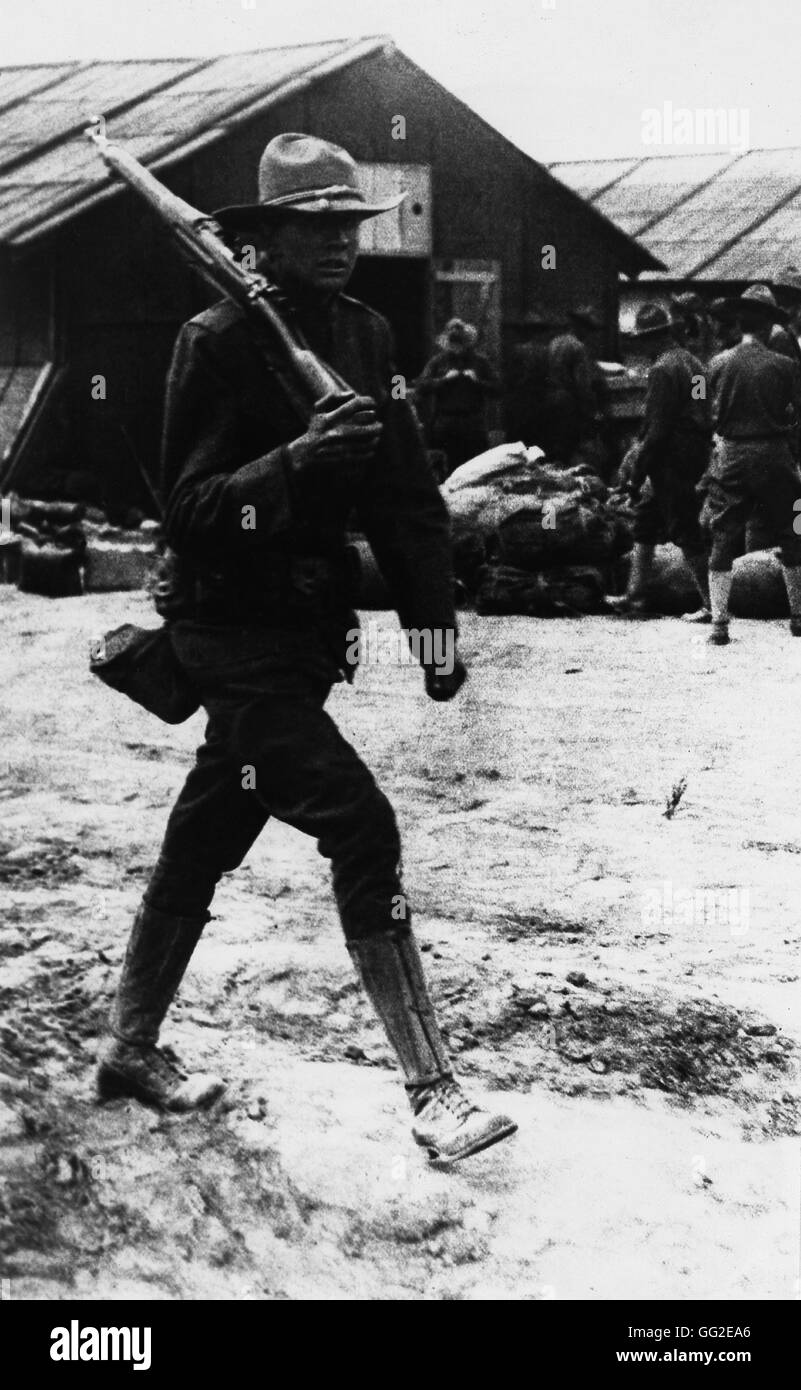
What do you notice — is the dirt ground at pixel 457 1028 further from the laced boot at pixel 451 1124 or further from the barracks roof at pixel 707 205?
the barracks roof at pixel 707 205

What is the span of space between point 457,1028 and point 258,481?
5.51ft

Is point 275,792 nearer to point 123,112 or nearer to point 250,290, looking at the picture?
point 250,290

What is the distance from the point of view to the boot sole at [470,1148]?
3863mm

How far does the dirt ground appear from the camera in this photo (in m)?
3.62

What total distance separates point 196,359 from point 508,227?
10.8 meters

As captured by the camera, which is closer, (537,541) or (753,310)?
(753,310)

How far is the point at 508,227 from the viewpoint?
14148 mm

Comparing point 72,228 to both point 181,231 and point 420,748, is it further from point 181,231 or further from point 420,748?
point 181,231

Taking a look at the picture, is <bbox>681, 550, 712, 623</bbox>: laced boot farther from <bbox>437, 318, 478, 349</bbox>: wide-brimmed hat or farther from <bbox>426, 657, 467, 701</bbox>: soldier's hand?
<bbox>426, 657, 467, 701</bbox>: soldier's hand

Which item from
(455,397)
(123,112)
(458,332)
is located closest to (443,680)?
(455,397)

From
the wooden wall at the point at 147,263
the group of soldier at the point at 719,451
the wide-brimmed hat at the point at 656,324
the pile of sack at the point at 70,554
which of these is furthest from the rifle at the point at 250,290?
the wooden wall at the point at 147,263

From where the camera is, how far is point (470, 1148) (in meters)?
3.86

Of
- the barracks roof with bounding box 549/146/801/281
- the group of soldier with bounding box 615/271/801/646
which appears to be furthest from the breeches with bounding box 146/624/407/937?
the barracks roof with bounding box 549/146/801/281
